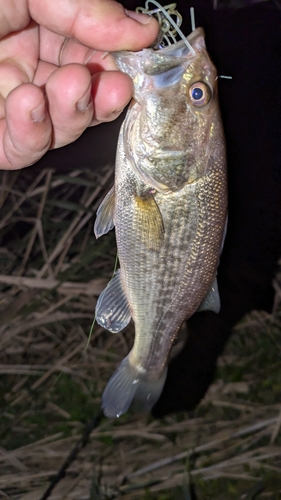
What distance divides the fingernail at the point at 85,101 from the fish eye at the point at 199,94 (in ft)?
0.92

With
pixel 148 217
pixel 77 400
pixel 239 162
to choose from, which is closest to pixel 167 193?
pixel 148 217

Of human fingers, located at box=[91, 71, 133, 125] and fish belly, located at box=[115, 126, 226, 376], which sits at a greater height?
human fingers, located at box=[91, 71, 133, 125]

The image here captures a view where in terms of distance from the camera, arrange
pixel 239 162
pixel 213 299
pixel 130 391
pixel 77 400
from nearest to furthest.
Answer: pixel 213 299 < pixel 130 391 < pixel 239 162 < pixel 77 400

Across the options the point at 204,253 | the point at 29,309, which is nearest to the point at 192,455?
the point at 29,309

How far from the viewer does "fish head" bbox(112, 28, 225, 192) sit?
3.66 feet

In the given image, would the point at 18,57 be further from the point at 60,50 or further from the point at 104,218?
the point at 104,218

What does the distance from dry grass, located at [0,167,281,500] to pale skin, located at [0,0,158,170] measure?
138 cm

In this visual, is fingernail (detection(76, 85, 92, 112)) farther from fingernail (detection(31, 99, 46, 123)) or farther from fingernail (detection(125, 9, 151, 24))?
fingernail (detection(125, 9, 151, 24))

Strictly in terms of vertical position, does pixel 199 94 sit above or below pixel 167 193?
above

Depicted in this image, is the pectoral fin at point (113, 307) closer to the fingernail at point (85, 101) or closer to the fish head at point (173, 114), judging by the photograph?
the fish head at point (173, 114)

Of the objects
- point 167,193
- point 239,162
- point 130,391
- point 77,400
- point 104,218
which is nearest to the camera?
point 167,193

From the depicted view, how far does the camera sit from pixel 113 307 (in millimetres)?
1493

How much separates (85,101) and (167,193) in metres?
0.35

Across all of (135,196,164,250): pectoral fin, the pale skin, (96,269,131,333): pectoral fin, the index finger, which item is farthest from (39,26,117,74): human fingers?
(96,269,131,333): pectoral fin
